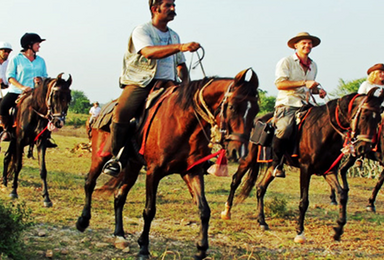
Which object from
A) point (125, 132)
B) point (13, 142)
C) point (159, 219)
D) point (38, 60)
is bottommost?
point (159, 219)

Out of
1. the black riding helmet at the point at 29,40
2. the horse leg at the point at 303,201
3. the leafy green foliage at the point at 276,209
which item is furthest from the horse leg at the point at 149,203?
the black riding helmet at the point at 29,40

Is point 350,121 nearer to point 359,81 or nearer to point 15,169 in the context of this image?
point 15,169

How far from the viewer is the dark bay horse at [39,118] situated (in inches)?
346

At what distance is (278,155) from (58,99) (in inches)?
163

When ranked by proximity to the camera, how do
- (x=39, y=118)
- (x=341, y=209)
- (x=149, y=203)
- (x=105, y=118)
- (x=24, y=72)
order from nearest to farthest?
1. (x=149, y=203)
2. (x=105, y=118)
3. (x=341, y=209)
4. (x=39, y=118)
5. (x=24, y=72)

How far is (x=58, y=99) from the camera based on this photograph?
879 centimetres

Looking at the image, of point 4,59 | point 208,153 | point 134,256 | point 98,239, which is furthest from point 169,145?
point 4,59

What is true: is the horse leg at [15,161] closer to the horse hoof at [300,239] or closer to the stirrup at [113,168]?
the stirrup at [113,168]

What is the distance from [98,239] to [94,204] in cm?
276

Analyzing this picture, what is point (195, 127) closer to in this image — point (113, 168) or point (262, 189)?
point (113, 168)

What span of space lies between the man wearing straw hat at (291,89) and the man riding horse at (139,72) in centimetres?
243

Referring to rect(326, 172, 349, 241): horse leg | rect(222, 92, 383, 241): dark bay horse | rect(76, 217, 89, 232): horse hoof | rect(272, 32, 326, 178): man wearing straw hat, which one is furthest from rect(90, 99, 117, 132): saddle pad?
rect(326, 172, 349, 241): horse leg

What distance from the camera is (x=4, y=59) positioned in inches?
465

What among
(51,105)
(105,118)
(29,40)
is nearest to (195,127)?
(105,118)
